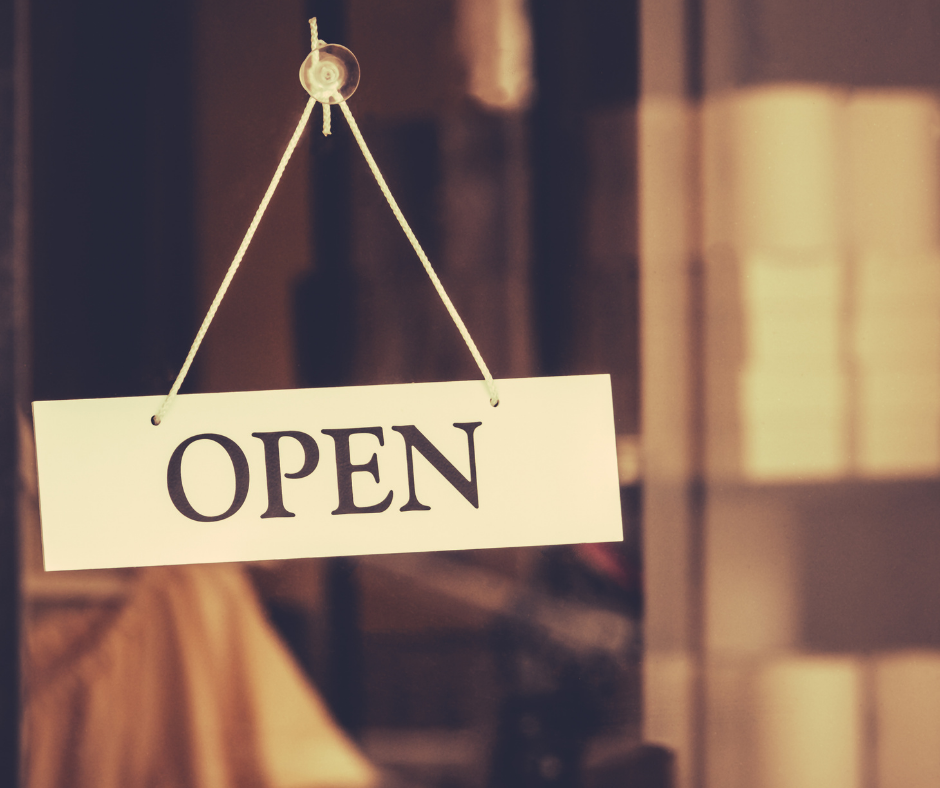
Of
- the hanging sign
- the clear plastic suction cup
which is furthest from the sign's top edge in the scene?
the clear plastic suction cup

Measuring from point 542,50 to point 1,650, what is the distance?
0.67 m

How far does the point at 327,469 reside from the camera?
66 cm

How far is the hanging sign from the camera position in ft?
2.14

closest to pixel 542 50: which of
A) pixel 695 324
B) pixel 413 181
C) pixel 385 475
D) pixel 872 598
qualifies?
pixel 413 181

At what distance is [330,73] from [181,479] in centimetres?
35

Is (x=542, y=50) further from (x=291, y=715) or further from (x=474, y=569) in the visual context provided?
(x=291, y=715)

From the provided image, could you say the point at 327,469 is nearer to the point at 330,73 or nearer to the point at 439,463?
the point at 439,463

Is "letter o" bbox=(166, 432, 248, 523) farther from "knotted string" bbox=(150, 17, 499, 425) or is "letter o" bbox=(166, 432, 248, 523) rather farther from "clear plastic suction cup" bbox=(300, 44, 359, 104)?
"clear plastic suction cup" bbox=(300, 44, 359, 104)

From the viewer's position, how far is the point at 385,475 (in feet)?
2.16

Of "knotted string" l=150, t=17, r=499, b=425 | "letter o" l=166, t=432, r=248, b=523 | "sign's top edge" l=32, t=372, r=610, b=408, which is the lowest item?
"letter o" l=166, t=432, r=248, b=523

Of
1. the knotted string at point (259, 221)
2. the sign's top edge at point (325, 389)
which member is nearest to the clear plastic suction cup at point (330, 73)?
the knotted string at point (259, 221)

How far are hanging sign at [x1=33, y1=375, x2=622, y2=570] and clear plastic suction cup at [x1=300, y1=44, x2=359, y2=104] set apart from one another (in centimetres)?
25

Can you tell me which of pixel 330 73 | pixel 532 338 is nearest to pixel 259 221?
pixel 330 73

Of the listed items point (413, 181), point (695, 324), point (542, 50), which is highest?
point (542, 50)
